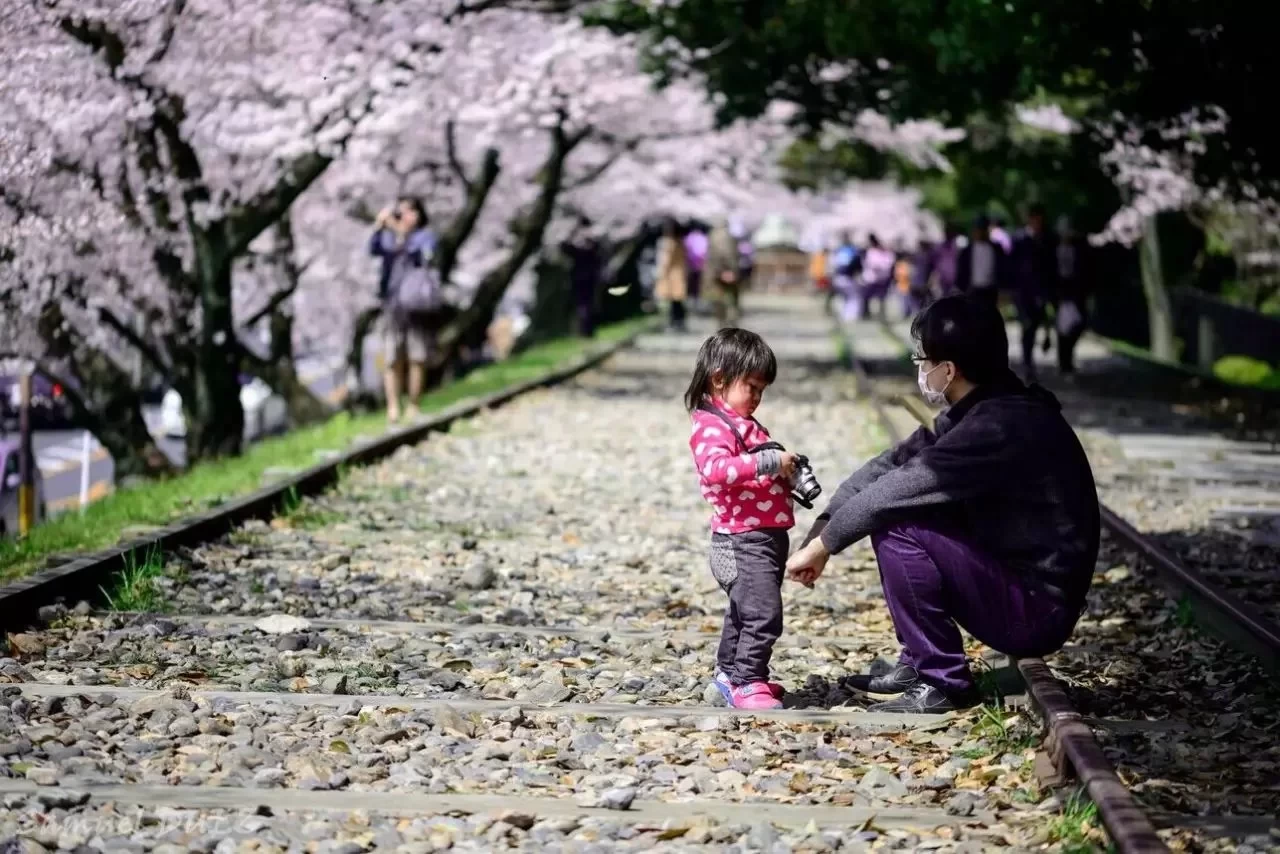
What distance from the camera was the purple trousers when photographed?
249 inches

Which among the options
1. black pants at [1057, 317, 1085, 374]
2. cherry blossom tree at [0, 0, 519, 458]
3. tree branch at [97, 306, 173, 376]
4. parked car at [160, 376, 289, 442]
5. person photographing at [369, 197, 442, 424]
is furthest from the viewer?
parked car at [160, 376, 289, 442]

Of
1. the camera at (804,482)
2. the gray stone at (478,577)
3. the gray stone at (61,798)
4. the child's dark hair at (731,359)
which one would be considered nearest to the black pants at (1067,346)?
the gray stone at (478,577)

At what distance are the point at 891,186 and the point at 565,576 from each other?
69111mm

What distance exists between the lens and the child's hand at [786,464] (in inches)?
247

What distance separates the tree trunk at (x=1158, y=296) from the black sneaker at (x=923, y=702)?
28.2 meters

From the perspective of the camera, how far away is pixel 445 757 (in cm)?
580

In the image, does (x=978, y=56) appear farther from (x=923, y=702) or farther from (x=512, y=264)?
(x=923, y=702)

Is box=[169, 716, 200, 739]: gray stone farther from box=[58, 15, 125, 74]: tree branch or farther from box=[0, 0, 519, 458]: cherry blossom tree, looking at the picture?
box=[58, 15, 125, 74]: tree branch

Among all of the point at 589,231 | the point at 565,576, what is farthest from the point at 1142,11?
the point at 589,231

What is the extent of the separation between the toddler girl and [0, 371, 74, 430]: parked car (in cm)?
1665

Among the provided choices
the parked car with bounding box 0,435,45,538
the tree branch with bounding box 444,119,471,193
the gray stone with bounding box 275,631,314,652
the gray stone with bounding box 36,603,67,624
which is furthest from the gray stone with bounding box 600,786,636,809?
the tree branch with bounding box 444,119,471,193

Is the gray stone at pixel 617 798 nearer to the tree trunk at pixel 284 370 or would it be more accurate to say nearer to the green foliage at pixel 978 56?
the green foliage at pixel 978 56

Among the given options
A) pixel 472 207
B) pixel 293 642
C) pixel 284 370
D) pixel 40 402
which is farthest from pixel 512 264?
pixel 293 642

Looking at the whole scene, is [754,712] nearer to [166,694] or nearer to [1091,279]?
[166,694]
